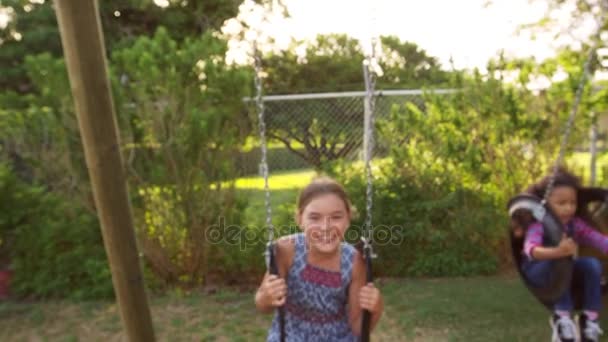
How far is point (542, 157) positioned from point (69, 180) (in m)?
4.16

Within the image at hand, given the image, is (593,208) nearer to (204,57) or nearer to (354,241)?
(354,241)

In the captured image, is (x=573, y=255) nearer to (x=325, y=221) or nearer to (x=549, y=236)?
(x=549, y=236)

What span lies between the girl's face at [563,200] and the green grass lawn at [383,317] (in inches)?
38.8

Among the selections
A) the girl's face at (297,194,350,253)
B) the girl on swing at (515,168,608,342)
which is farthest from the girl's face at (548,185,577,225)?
the girl's face at (297,194,350,253)

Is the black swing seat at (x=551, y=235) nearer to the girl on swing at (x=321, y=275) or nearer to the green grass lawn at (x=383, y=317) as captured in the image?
the green grass lawn at (x=383, y=317)

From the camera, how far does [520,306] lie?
3.84 m

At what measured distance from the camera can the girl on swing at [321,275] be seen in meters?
2.02

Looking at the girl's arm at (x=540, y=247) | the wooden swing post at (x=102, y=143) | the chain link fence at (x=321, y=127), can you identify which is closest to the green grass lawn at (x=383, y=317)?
the girl's arm at (x=540, y=247)

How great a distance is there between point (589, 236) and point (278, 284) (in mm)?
1952

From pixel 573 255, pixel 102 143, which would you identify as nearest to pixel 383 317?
pixel 573 255

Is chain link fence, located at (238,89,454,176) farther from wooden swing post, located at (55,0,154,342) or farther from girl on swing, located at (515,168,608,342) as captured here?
wooden swing post, located at (55,0,154,342)

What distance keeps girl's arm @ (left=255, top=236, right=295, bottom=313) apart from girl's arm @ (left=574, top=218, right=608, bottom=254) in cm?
178

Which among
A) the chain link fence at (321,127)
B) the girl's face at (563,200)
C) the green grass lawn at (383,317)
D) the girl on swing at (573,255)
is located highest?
the chain link fence at (321,127)

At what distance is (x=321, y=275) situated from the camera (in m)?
2.12
